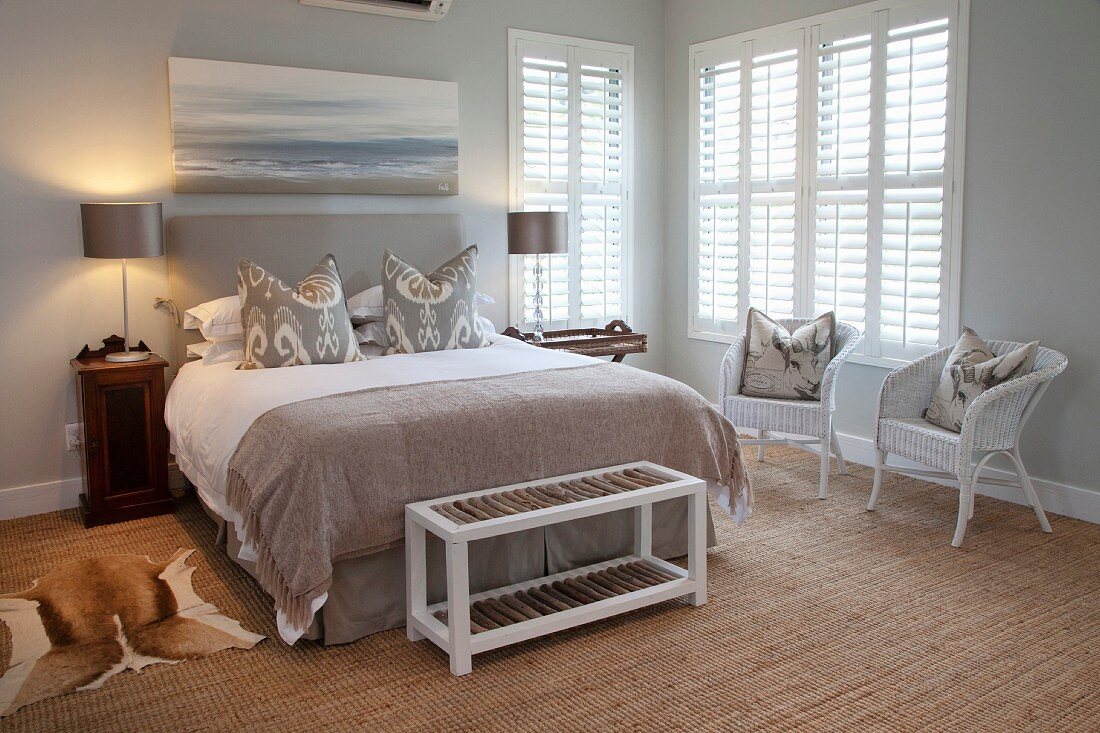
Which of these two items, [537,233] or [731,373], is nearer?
[731,373]

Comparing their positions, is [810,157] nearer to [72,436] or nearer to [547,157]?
[547,157]

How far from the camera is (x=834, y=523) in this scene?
4066mm

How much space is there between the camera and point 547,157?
5488 millimetres

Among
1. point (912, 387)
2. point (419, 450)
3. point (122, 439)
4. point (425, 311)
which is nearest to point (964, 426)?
point (912, 387)

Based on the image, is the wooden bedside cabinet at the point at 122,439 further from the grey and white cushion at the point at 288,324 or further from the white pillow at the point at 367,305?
the white pillow at the point at 367,305

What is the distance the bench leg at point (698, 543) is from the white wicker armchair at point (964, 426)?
1.21m

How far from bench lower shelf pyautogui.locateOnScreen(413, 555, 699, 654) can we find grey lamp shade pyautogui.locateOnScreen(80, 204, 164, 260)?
214 centimetres

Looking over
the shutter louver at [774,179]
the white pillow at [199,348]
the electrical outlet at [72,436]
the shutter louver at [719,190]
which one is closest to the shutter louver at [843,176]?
the shutter louver at [774,179]

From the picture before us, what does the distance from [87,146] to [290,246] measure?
98 cm

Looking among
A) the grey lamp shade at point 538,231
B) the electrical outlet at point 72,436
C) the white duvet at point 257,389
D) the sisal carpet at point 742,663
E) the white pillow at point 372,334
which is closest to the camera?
the sisal carpet at point 742,663

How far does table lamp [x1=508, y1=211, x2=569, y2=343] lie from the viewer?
A: 16.7 ft

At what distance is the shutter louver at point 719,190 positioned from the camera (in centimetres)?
551

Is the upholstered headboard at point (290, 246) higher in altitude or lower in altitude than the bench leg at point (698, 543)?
higher

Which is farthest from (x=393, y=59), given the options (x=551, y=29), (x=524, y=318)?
(x=524, y=318)
